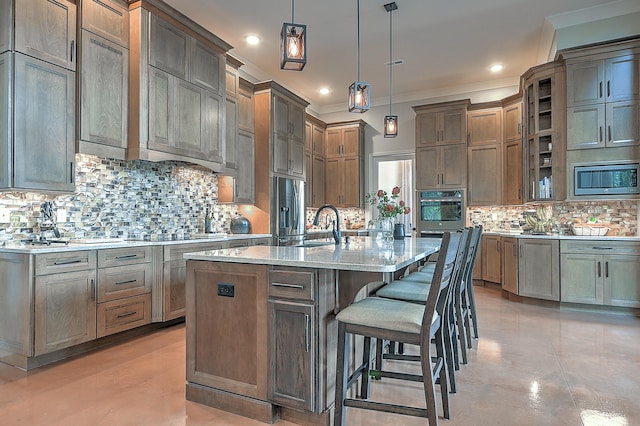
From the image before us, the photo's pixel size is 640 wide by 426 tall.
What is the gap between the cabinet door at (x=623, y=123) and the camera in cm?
434

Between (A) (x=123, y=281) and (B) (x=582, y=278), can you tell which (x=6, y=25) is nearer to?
(A) (x=123, y=281)

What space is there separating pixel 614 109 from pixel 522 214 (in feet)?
6.60

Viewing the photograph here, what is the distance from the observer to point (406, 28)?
469 cm

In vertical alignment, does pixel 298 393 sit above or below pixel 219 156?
below

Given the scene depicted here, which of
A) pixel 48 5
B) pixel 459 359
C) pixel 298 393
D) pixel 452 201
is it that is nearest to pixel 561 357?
pixel 459 359

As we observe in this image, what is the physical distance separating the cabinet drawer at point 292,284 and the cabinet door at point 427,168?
5.03m

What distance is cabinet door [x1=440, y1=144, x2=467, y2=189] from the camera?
632 centimetres

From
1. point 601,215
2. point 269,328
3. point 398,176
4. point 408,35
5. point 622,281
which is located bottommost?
point 622,281

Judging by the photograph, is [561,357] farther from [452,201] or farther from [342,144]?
[342,144]

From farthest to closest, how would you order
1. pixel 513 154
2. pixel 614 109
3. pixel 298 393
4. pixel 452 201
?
pixel 452 201, pixel 513 154, pixel 614 109, pixel 298 393

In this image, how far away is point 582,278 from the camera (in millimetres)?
4473

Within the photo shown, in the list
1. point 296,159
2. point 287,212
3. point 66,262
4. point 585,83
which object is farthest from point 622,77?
point 66,262

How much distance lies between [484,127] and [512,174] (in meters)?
0.91

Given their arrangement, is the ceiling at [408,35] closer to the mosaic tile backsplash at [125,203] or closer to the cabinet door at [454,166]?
the cabinet door at [454,166]
